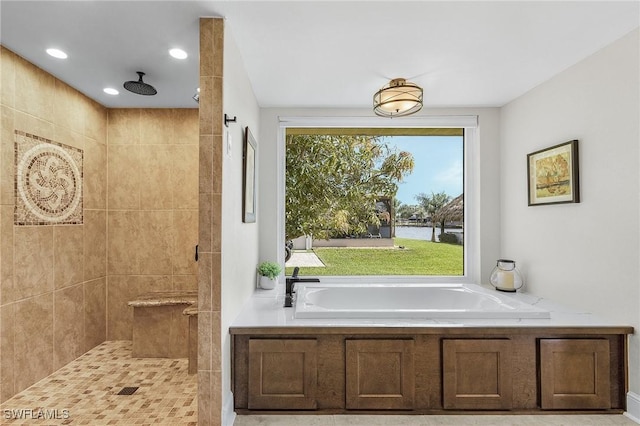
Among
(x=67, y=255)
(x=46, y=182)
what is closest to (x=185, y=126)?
(x=46, y=182)

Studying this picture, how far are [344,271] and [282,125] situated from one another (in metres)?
1.64

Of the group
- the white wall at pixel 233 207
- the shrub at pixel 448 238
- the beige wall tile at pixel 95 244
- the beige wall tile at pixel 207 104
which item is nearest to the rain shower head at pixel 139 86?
the white wall at pixel 233 207

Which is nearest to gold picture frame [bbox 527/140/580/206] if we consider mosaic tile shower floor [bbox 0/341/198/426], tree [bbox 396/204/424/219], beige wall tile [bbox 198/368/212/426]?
tree [bbox 396/204/424/219]

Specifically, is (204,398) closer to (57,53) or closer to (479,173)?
(57,53)

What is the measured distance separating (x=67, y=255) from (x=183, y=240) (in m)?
0.90

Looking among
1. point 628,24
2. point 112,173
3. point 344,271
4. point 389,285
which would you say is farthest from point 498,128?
point 112,173

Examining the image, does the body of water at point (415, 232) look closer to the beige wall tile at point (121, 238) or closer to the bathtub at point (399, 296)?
the bathtub at point (399, 296)

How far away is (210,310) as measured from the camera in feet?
5.97

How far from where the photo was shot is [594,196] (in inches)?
89.0

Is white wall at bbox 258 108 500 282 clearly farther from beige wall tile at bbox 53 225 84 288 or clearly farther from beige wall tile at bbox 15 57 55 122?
beige wall tile at bbox 15 57 55 122

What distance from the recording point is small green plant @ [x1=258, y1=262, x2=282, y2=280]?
3.10 meters

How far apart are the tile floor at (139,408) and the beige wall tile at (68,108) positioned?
77.3 inches

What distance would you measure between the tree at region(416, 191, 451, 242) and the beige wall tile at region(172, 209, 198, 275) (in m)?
2.37

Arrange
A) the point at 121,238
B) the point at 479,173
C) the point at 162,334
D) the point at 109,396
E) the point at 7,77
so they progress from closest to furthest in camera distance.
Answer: the point at 7,77
the point at 109,396
the point at 162,334
the point at 121,238
the point at 479,173
